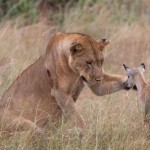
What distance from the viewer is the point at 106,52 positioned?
9.78 metres

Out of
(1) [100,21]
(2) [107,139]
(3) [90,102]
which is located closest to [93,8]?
(1) [100,21]

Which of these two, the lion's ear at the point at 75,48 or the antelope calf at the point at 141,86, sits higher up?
the lion's ear at the point at 75,48

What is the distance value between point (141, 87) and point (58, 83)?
2.45 feet

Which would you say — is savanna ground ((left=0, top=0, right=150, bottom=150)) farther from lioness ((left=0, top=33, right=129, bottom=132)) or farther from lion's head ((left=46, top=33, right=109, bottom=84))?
lion's head ((left=46, top=33, right=109, bottom=84))

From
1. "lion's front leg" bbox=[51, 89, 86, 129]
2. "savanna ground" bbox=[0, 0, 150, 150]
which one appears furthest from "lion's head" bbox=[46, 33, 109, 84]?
"savanna ground" bbox=[0, 0, 150, 150]

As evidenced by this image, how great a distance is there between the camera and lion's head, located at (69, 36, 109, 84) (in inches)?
239

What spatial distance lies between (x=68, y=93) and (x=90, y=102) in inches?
24.1

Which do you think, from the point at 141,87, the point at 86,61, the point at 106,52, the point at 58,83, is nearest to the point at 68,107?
the point at 58,83

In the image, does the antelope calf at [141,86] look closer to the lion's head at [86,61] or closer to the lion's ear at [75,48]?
the lion's head at [86,61]

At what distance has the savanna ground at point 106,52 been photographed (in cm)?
571

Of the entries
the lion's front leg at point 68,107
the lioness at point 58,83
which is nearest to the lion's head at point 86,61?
the lioness at point 58,83

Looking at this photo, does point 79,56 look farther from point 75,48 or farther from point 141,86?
point 141,86

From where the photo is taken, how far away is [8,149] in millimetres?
5594

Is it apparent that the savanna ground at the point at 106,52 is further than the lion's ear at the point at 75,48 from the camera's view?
No
